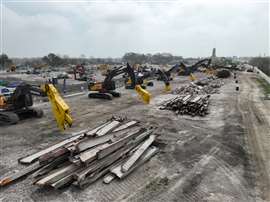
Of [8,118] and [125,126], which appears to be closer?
[125,126]

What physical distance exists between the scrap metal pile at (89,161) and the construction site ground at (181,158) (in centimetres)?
25

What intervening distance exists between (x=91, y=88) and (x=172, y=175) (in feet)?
51.1

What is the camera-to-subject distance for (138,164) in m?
7.43

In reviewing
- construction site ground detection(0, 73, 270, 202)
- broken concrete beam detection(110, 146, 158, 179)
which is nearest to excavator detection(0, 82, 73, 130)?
construction site ground detection(0, 73, 270, 202)

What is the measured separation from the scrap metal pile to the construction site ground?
246 millimetres

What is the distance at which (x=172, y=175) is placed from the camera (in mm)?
6949

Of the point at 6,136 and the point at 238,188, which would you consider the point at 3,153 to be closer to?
the point at 6,136

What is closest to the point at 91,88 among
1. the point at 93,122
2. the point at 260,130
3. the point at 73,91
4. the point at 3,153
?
the point at 73,91

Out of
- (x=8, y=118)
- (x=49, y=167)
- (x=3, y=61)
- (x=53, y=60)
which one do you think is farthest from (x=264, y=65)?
(x=3, y=61)

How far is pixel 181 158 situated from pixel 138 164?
1730 mm

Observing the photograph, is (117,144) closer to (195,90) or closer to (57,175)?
(57,175)

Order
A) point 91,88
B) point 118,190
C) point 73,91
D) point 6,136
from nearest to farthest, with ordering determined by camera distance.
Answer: point 118,190 < point 6,136 < point 91,88 < point 73,91

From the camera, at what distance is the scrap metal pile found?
630 cm

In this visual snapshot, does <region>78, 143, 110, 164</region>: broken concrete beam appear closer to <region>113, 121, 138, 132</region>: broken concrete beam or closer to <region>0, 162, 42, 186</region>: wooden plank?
<region>0, 162, 42, 186</region>: wooden plank
